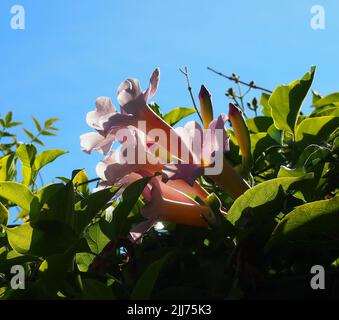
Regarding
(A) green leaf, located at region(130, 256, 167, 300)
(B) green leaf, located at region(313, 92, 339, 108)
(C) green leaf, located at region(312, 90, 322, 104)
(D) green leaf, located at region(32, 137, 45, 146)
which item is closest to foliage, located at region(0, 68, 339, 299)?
(A) green leaf, located at region(130, 256, 167, 300)

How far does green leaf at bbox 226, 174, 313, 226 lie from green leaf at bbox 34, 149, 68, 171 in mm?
780

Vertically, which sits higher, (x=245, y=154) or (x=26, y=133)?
(x=26, y=133)

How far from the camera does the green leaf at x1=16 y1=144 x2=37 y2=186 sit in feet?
4.61

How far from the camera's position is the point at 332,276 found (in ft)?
2.46

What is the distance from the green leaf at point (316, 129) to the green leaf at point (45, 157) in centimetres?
70

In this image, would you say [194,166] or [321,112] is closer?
[194,166]

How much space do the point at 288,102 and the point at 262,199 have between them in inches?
14.1

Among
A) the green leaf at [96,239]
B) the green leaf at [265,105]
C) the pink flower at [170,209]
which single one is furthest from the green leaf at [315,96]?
the green leaf at [96,239]

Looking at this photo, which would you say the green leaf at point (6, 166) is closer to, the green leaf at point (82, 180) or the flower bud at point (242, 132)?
the green leaf at point (82, 180)

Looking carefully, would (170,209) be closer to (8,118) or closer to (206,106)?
(206,106)

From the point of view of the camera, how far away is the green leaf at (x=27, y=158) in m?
1.41

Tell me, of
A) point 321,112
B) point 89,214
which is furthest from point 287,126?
point 89,214

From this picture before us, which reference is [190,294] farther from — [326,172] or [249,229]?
[326,172]

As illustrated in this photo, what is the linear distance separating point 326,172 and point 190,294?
33cm
